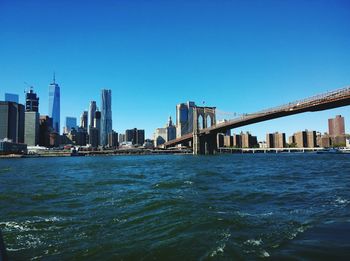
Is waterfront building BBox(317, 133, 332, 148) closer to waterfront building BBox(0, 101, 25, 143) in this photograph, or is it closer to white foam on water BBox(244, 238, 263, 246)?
waterfront building BBox(0, 101, 25, 143)

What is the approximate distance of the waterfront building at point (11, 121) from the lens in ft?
543

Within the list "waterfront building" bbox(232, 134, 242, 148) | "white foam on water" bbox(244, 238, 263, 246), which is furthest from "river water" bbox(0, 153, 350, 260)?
"waterfront building" bbox(232, 134, 242, 148)

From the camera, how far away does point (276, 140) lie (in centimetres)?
16962

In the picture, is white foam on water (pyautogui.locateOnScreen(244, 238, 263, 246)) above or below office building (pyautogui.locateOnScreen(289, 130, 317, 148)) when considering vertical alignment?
below

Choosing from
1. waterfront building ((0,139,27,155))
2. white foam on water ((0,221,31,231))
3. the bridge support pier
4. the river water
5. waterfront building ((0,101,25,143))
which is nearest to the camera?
the river water

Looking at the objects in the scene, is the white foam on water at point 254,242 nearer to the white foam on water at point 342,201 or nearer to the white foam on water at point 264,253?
the white foam on water at point 264,253

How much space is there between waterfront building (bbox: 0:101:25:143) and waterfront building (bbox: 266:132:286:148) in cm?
13570

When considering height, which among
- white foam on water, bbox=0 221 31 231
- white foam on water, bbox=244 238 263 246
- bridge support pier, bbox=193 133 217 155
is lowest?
white foam on water, bbox=0 221 31 231

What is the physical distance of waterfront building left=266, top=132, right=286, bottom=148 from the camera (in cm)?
16762

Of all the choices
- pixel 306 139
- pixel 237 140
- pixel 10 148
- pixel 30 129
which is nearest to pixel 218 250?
pixel 10 148

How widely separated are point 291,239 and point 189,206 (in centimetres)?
421

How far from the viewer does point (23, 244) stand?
21.9 ft

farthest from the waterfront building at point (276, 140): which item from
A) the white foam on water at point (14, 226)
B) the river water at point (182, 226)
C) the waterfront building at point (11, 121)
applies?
the white foam on water at point (14, 226)

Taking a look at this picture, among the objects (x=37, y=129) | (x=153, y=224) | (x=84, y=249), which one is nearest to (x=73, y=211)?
(x=153, y=224)
